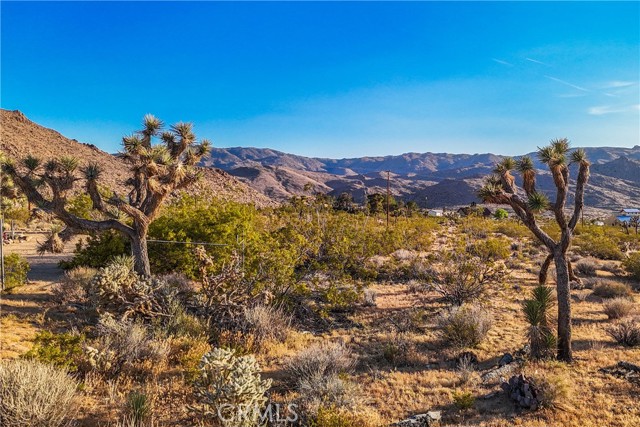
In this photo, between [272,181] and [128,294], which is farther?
[272,181]

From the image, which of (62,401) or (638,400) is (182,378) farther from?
(638,400)

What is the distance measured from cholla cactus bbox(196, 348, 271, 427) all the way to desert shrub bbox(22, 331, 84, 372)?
7.90ft

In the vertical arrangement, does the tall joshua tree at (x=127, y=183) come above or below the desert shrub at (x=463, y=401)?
above

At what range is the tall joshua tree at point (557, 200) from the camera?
7801 millimetres

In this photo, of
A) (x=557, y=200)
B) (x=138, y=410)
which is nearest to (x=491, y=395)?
(x=557, y=200)

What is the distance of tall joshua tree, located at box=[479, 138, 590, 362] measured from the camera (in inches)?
307

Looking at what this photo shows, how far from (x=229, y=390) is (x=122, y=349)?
3126 millimetres

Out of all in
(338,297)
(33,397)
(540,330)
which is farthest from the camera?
(338,297)

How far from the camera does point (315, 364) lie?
273 inches

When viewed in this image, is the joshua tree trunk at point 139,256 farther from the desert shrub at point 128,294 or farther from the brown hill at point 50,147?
the brown hill at point 50,147

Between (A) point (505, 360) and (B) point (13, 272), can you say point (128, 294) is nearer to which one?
(B) point (13, 272)

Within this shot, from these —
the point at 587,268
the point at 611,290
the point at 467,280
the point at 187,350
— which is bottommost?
the point at 587,268

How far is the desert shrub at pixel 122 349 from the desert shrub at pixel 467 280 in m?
8.69

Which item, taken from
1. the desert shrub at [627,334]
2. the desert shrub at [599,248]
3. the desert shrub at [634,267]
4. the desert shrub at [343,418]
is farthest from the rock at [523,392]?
the desert shrub at [599,248]
